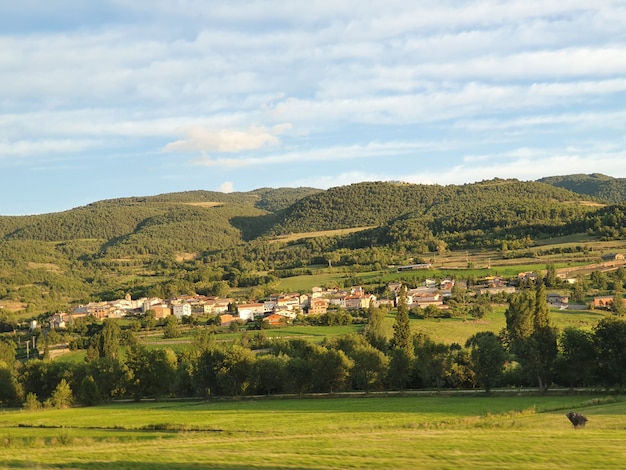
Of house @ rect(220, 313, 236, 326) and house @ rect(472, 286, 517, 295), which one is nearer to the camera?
house @ rect(472, 286, 517, 295)

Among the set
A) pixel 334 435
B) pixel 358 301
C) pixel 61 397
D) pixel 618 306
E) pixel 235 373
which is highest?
pixel 358 301

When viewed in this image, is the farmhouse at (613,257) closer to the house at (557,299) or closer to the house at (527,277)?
the house at (527,277)

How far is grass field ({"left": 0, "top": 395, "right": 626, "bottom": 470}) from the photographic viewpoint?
61.5 ft

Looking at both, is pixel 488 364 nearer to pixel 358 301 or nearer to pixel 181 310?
pixel 358 301

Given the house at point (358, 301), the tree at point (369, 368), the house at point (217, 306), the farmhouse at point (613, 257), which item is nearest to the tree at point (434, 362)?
the tree at point (369, 368)

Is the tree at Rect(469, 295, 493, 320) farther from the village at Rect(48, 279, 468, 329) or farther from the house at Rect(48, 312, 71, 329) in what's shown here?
the house at Rect(48, 312, 71, 329)

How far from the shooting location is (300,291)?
437 ft

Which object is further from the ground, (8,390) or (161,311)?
(161,311)

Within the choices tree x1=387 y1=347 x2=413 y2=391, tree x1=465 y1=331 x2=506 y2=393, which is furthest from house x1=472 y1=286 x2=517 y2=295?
tree x1=465 y1=331 x2=506 y2=393

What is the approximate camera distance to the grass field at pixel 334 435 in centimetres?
1873

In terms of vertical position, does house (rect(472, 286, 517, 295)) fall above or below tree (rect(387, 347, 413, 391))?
above

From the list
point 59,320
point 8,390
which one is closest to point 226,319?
point 59,320

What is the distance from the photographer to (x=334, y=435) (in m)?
26.3

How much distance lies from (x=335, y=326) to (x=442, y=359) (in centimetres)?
4390
